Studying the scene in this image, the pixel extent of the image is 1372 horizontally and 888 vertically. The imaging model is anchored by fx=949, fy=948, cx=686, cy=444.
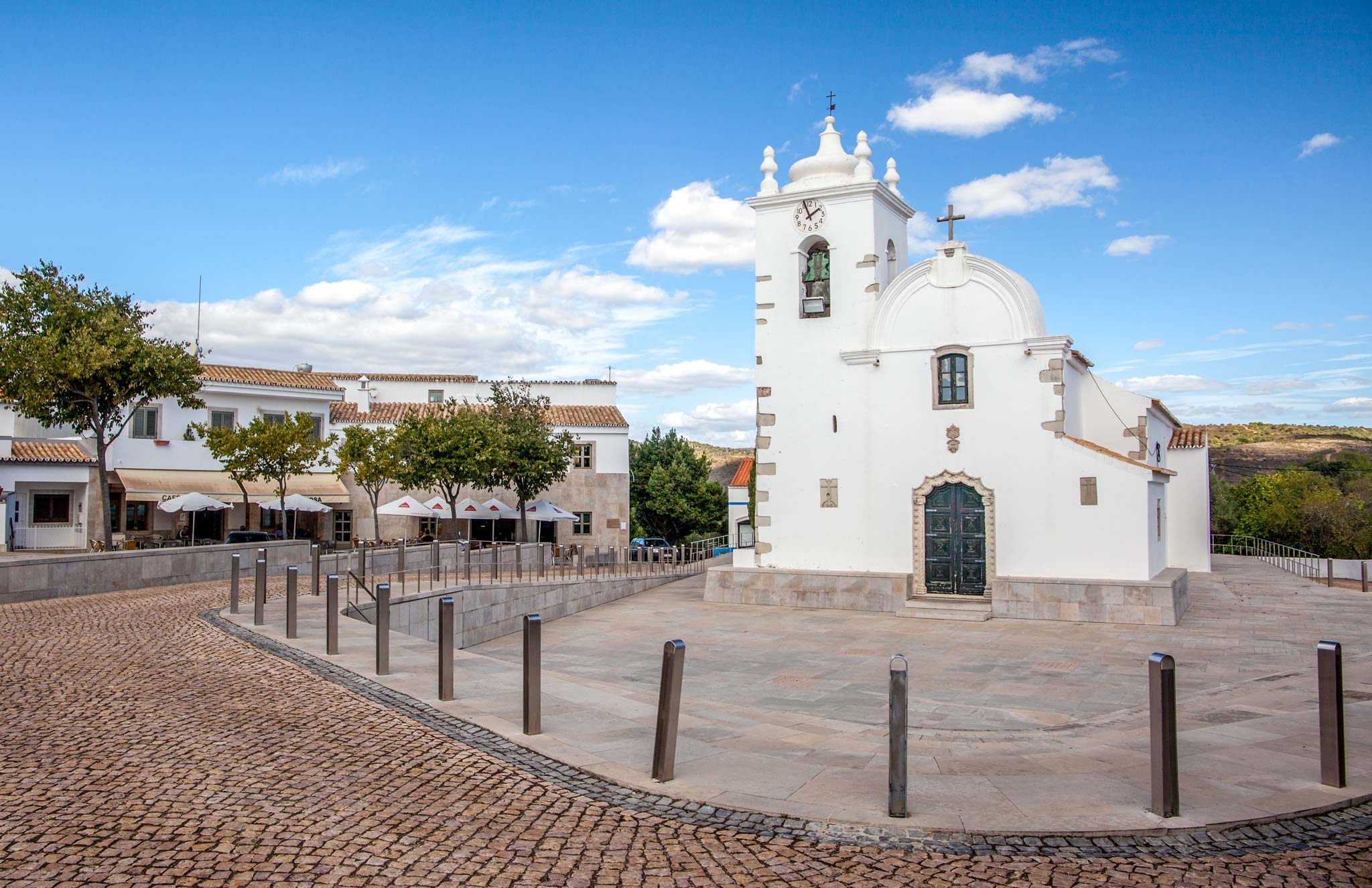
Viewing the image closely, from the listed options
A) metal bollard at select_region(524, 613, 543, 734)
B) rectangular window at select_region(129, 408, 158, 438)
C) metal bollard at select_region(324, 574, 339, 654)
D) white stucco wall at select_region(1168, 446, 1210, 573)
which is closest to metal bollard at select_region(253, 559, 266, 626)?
metal bollard at select_region(324, 574, 339, 654)

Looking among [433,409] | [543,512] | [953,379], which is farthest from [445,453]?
[953,379]

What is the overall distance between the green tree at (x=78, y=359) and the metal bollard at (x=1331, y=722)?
817 inches

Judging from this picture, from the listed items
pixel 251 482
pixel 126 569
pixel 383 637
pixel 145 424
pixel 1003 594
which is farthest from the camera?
pixel 145 424

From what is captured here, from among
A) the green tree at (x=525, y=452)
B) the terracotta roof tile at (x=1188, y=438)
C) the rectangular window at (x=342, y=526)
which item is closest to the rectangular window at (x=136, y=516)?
the rectangular window at (x=342, y=526)

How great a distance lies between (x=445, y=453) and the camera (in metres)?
28.2

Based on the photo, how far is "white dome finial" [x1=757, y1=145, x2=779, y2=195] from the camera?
2098cm

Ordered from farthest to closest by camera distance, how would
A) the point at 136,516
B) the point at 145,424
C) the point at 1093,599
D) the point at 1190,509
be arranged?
the point at 145,424
the point at 136,516
the point at 1190,509
the point at 1093,599

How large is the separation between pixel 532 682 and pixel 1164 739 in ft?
14.4

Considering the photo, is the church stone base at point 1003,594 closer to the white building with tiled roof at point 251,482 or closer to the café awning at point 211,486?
the white building with tiled roof at point 251,482

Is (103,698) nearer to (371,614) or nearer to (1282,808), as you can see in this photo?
(371,614)

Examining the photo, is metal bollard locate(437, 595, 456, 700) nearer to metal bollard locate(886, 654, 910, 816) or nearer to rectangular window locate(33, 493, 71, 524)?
metal bollard locate(886, 654, 910, 816)

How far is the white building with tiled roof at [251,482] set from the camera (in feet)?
95.7

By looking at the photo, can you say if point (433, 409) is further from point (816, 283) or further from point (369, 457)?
point (816, 283)

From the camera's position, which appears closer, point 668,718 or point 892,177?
point 668,718
